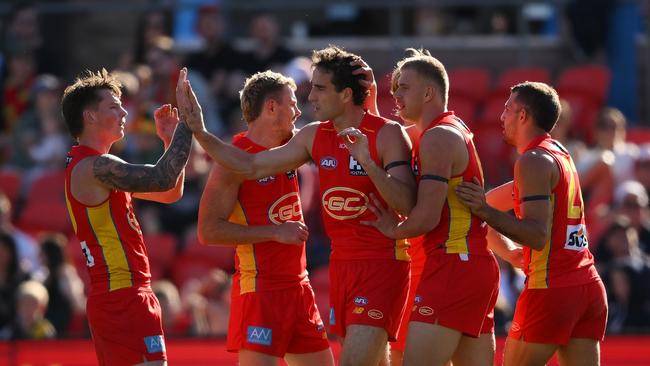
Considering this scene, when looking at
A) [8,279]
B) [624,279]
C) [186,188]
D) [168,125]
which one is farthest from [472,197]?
[8,279]

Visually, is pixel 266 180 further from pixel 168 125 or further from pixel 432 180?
pixel 432 180

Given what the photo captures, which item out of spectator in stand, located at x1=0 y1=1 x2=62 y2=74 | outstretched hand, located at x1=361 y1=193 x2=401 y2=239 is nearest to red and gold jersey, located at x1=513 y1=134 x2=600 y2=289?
outstretched hand, located at x1=361 y1=193 x2=401 y2=239

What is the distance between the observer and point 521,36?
51.5 feet

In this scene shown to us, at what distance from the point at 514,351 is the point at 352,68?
77.5 inches

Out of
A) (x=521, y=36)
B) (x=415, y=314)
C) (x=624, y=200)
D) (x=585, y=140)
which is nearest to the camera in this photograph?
(x=415, y=314)

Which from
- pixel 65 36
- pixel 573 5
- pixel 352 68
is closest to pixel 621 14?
pixel 573 5

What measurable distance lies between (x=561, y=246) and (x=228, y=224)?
203cm

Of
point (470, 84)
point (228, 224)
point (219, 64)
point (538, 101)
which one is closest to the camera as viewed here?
point (538, 101)

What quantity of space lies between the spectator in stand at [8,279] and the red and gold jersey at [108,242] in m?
4.80

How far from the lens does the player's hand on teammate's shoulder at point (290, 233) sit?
7680 millimetres

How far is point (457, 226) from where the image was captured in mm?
7402

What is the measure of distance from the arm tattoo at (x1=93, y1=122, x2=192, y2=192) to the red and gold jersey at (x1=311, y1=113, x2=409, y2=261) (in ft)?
2.76

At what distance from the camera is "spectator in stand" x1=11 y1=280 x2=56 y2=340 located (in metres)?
12.0

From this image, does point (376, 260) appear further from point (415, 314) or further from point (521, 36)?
point (521, 36)
